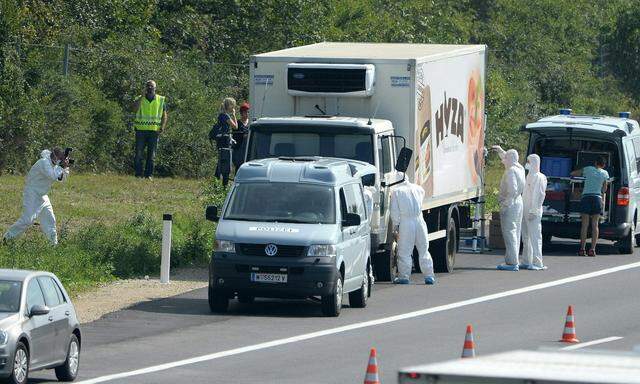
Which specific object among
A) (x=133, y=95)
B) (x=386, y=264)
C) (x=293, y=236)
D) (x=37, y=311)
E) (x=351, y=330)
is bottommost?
(x=351, y=330)

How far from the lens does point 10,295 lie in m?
15.2

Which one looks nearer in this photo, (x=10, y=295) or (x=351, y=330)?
(x=10, y=295)

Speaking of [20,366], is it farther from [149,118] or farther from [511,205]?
[149,118]

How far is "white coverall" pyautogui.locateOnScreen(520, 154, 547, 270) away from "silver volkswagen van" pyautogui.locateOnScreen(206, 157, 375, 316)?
18.8 feet

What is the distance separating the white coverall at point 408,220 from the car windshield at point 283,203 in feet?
8.46

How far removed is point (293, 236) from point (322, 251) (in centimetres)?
42

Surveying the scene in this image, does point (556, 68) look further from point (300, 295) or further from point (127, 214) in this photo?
point (300, 295)

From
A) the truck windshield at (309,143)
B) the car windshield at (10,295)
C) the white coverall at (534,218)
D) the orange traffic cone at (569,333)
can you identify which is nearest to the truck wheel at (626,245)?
the white coverall at (534,218)

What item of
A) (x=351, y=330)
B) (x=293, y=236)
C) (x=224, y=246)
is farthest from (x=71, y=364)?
(x=293, y=236)

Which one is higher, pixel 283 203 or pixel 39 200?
pixel 283 203

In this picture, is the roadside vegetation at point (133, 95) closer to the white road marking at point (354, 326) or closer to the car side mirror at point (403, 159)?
the car side mirror at point (403, 159)

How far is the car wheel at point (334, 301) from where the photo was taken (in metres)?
20.6

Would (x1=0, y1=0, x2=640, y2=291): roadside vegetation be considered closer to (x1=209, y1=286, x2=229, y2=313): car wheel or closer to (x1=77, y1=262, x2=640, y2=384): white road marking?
(x1=209, y1=286, x2=229, y2=313): car wheel

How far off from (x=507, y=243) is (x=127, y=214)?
671 centimetres
